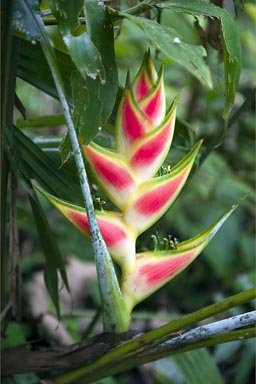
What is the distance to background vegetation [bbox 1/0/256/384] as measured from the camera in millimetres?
853

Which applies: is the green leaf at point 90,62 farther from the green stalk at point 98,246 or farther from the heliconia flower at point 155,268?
the heliconia flower at point 155,268

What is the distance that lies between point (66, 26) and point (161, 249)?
228 mm

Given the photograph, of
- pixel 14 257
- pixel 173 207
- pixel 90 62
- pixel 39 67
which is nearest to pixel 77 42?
pixel 90 62

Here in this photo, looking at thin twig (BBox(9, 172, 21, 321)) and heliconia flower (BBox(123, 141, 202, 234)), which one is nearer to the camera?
heliconia flower (BBox(123, 141, 202, 234))

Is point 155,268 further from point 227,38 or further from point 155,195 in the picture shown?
point 227,38

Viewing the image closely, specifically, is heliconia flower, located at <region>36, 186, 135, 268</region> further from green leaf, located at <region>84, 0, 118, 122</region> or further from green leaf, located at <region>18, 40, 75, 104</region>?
green leaf, located at <region>18, 40, 75, 104</region>

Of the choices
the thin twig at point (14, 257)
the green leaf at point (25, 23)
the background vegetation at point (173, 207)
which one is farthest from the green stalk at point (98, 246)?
the thin twig at point (14, 257)

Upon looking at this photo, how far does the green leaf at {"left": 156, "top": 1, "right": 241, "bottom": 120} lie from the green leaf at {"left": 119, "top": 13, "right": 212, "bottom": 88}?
26 mm

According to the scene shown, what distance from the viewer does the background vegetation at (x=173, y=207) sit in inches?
33.6

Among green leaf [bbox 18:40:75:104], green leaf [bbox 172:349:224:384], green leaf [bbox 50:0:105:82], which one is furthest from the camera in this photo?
green leaf [bbox 172:349:224:384]

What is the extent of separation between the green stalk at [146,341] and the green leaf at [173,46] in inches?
8.1

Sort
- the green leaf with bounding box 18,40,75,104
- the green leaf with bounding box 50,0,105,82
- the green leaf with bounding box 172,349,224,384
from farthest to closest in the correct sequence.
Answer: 1. the green leaf with bounding box 172,349,224,384
2. the green leaf with bounding box 18,40,75,104
3. the green leaf with bounding box 50,0,105,82

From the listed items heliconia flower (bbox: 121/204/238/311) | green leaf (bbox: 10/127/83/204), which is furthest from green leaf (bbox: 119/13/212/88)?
green leaf (bbox: 10/127/83/204)

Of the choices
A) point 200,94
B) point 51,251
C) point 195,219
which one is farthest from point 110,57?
point 200,94
